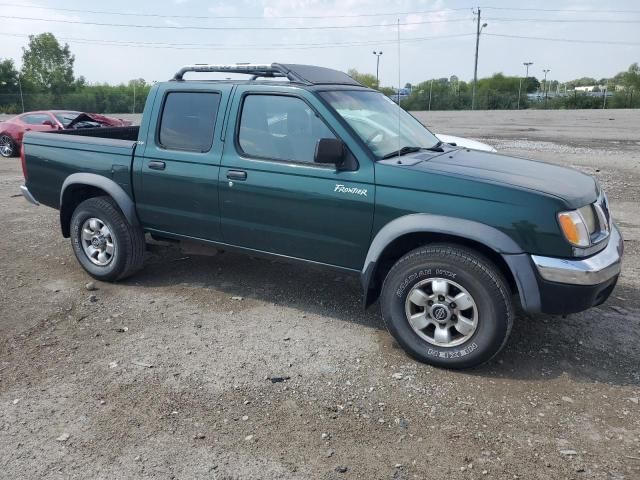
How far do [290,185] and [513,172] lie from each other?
1632 millimetres

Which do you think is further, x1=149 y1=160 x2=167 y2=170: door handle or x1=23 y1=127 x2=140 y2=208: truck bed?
x1=23 y1=127 x2=140 y2=208: truck bed

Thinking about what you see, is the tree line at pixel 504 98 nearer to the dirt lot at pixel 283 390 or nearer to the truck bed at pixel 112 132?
the truck bed at pixel 112 132

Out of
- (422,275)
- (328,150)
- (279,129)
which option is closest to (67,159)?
(279,129)

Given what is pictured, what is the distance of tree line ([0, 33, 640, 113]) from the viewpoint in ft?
151

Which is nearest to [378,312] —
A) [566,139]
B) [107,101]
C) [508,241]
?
[508,241]

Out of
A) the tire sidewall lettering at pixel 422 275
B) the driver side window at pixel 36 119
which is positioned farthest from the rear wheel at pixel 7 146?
the tire sidewall lettering at pixel 422 275

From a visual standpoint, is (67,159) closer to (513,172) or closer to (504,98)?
(513,172)

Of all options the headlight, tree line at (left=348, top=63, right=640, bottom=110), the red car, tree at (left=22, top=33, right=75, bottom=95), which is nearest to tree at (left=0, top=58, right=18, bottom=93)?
tree at (left=22, top=33, right=75, bottom=95)

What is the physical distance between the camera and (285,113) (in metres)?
4.39

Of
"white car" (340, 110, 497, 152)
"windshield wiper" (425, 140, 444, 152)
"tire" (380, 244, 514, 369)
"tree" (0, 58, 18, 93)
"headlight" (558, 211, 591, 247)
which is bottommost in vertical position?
"tire" (380, 244, 514, 369)

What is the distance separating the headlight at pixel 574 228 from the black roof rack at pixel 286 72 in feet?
7.16

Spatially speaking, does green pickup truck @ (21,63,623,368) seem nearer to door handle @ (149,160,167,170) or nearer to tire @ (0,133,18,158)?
door handle @ (149,160,167,170)

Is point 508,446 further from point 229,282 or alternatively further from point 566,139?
point 566,139

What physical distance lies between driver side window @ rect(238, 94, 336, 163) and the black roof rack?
10.1 inches
